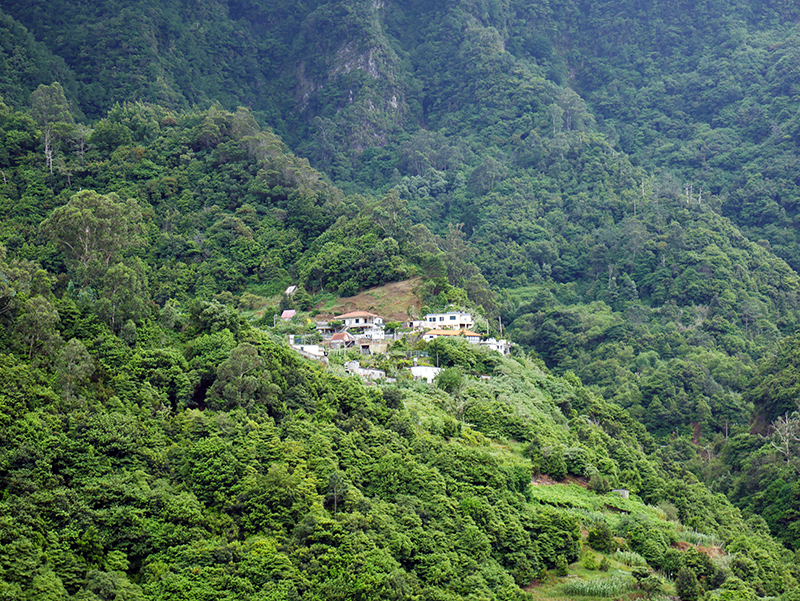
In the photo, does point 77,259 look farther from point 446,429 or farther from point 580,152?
point 580,152

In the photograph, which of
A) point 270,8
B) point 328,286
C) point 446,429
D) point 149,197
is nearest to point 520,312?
point 328,286

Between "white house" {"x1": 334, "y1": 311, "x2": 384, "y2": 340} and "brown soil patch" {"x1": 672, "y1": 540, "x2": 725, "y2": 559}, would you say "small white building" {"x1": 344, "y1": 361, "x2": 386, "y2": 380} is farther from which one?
"brown soil patch" {"x1": 672, "y1": 540, "x2": 725, "y2": 559}

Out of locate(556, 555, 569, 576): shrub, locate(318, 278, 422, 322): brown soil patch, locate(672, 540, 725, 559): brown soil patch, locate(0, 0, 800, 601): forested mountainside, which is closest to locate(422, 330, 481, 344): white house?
locate(0, 0, 800, 601): forested mountainside

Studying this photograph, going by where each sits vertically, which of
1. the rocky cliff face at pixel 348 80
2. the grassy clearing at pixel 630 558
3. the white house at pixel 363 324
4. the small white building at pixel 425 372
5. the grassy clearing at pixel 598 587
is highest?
the rocky cliff face at pixel 348 80

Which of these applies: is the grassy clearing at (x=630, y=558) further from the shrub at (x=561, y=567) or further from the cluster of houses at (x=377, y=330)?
the cluster of houses at (x=377, y=330)

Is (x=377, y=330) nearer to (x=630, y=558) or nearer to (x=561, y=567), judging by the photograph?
(x=630, y=558)

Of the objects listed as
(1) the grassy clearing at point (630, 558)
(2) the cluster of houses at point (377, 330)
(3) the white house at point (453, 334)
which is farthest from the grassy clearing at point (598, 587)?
(3) the white house at point (453, 334)

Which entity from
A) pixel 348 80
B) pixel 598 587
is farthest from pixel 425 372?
pixel 348 80
